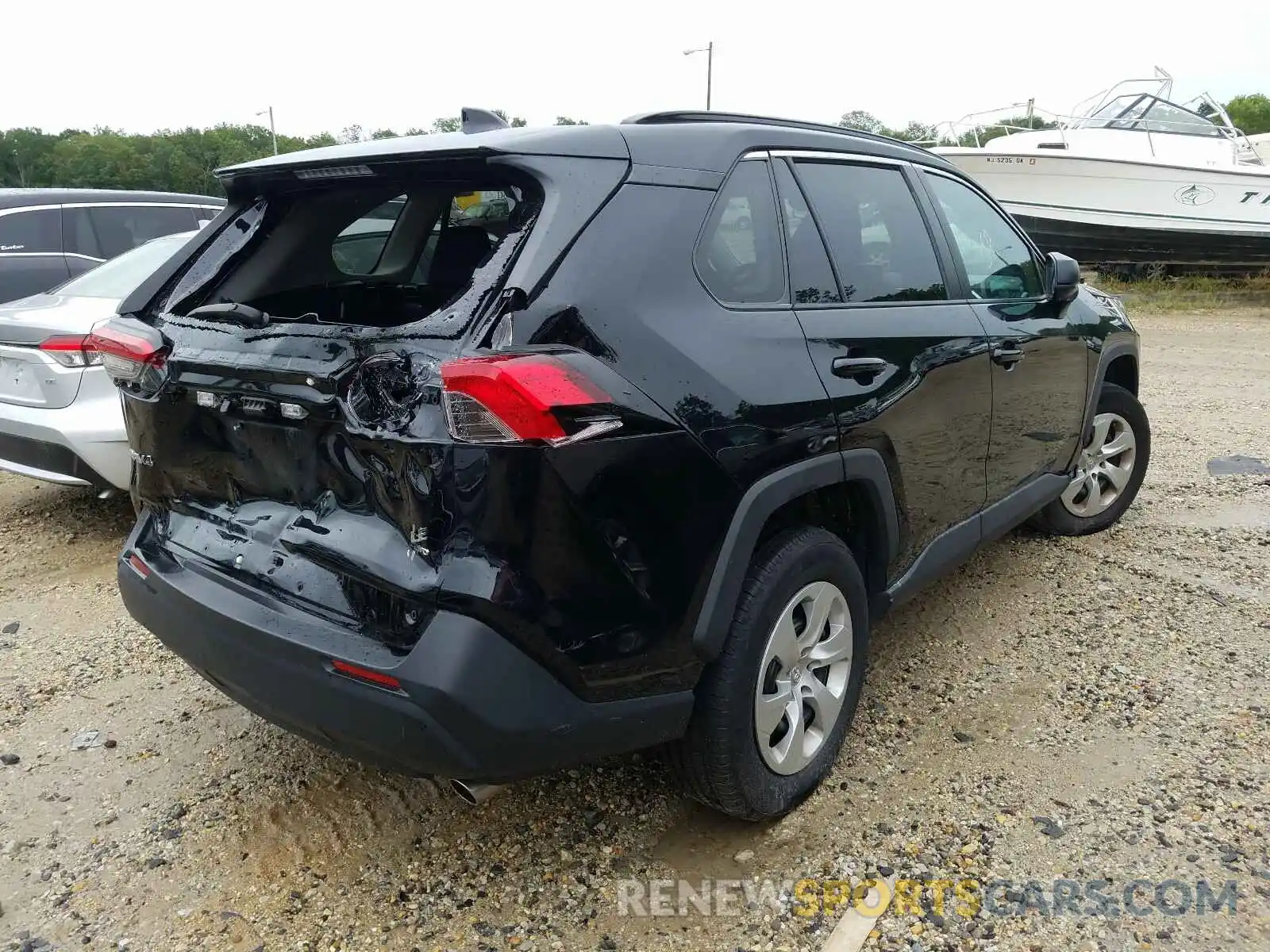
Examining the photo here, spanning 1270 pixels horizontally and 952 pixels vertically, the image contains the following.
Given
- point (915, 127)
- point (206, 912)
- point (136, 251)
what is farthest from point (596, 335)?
point (915, 127)

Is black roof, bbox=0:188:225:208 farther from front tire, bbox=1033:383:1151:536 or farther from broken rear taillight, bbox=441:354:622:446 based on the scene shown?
front tire, bbox=1033:383:1151:536

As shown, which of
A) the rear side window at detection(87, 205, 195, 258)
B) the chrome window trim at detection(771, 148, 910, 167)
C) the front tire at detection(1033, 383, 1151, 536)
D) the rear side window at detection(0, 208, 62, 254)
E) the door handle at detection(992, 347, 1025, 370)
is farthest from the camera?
the rear side window at detection(87, 205, 195, 258)

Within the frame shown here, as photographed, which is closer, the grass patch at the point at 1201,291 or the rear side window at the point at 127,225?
the rear side window at the point at 127,225

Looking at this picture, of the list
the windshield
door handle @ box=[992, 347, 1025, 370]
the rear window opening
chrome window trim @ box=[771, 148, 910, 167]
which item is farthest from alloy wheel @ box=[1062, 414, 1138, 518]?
the windshield

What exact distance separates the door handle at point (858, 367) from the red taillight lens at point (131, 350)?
1.75m

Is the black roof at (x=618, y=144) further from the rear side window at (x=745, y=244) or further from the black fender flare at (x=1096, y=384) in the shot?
the black fender flare at (x=1096, y=384)

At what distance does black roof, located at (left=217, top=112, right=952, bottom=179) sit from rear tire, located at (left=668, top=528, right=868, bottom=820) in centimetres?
99

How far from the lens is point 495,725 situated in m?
1.86

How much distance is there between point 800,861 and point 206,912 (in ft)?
4.83

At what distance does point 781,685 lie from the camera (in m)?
2.41

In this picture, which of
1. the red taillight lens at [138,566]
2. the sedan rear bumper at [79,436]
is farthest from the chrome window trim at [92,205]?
the red taillight lens at [138,566]

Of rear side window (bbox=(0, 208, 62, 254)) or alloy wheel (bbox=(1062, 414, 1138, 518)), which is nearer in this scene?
alloy wheel (bbox=(1062, 414, 1138, 518))

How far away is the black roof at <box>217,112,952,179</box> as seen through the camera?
2098 millimetres

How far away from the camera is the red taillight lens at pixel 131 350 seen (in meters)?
2.40
